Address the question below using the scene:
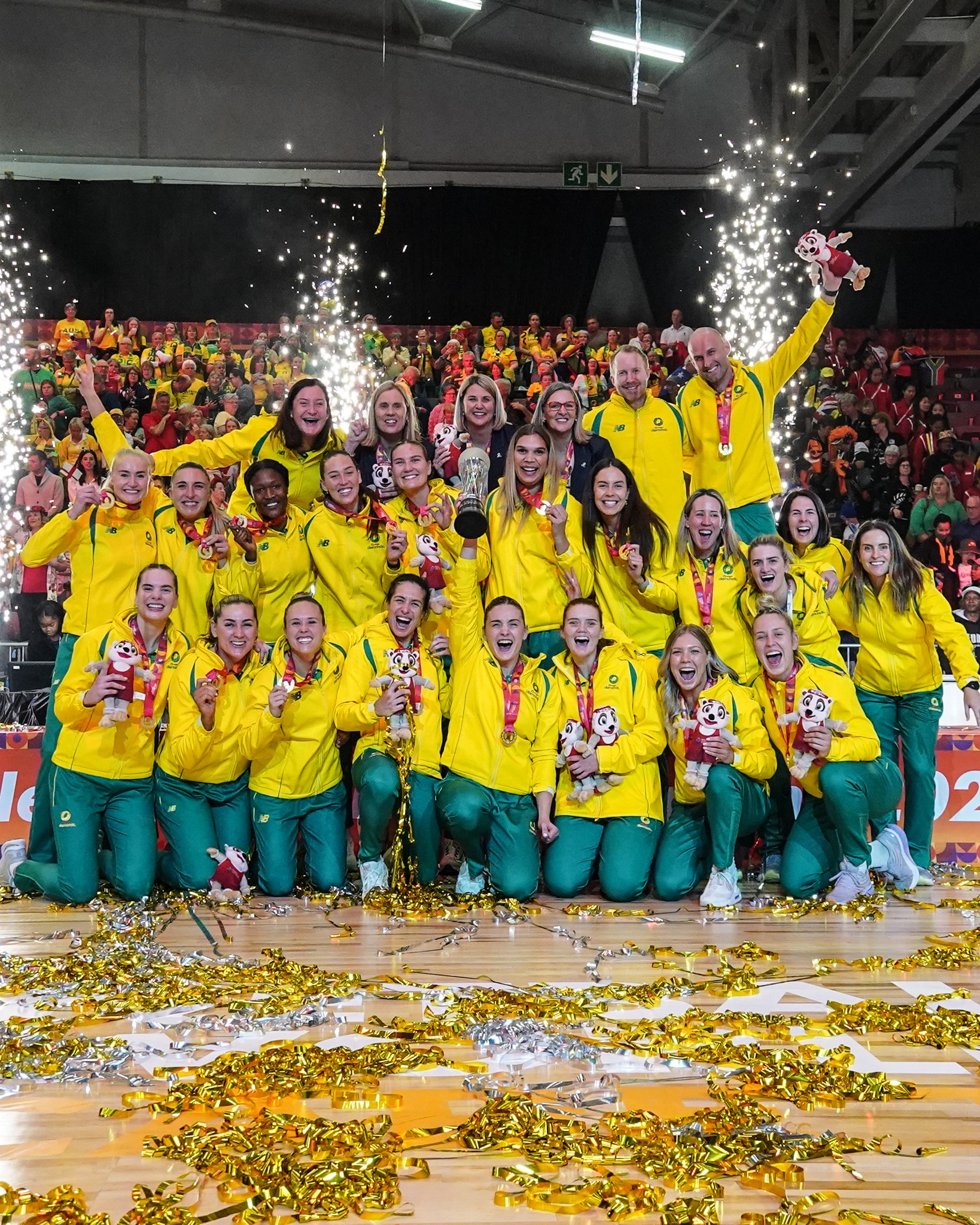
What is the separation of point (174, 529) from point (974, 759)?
395cm

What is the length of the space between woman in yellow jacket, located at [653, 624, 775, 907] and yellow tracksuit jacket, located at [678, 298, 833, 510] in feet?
3.51

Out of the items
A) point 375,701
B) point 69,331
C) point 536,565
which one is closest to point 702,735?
point 536,565

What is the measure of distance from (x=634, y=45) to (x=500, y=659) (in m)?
12.7

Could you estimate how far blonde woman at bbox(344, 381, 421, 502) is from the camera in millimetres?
5285

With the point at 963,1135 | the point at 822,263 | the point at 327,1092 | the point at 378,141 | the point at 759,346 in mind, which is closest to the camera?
the point at 963,1135

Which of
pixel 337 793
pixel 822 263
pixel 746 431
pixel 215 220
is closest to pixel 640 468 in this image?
pixel 746 431

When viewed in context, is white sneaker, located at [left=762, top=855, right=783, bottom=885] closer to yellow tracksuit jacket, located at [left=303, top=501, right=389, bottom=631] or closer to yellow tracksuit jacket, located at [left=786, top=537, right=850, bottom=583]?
yellow tracksuit jacket, located at [left=786, top=537, right=850, bottom=583]

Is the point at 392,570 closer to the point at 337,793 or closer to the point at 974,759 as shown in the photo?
the point at 337,793

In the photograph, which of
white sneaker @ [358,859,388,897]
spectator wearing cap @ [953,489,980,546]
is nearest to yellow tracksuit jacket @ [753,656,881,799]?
white sneaker @ [358,859,388,897]

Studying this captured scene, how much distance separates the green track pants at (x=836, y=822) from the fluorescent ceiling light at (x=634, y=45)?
1210 cm

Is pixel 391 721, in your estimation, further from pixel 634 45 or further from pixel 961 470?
pixel 634 45

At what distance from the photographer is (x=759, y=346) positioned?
47.4 feet

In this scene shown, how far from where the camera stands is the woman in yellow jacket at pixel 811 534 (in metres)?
5.36

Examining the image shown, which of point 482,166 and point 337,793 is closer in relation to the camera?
point 337,793
